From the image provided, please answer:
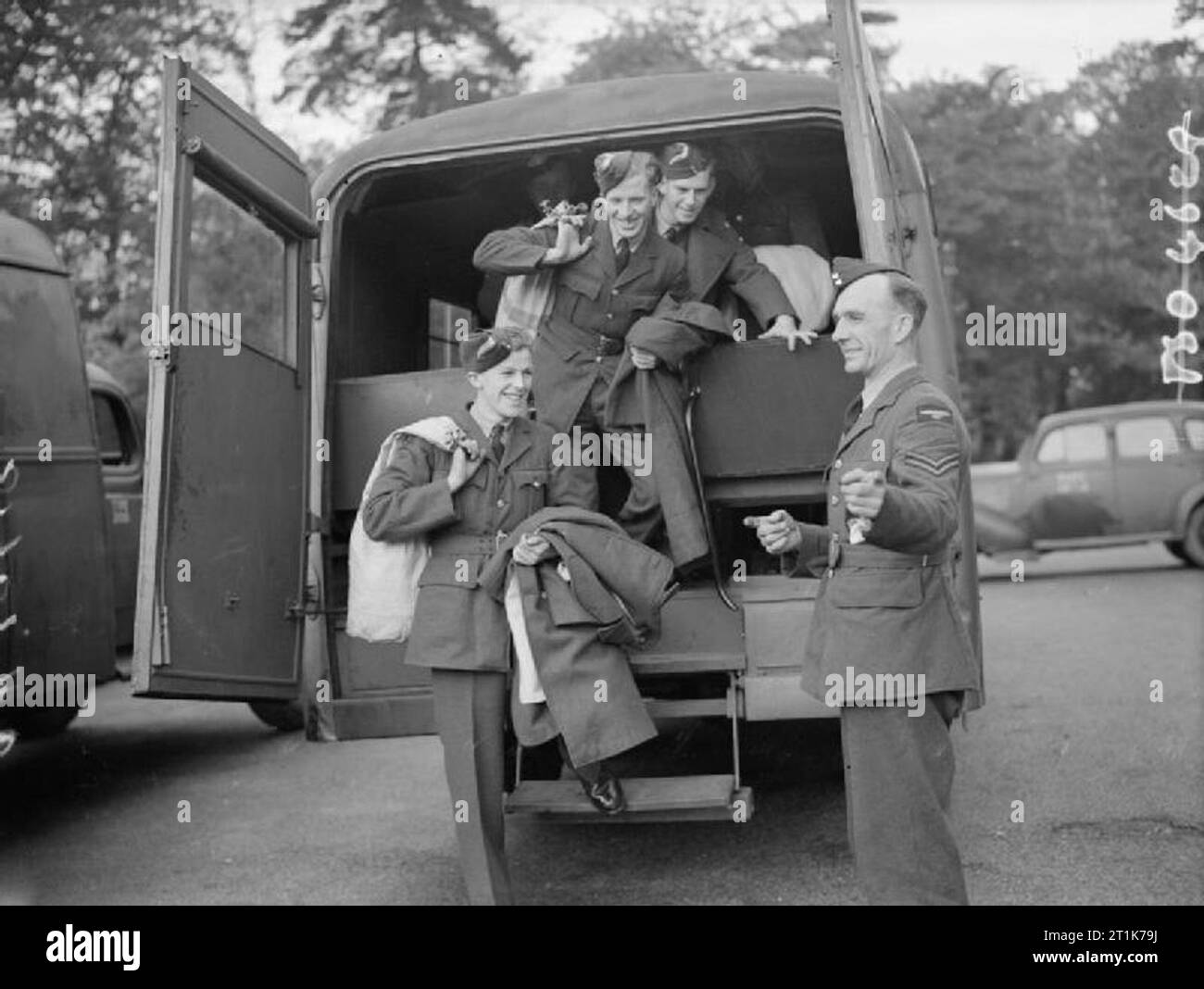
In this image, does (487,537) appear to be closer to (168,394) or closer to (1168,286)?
(168,394)

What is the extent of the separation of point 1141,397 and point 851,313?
30601 mm

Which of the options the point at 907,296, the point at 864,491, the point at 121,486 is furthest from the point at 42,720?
the point at 864,491

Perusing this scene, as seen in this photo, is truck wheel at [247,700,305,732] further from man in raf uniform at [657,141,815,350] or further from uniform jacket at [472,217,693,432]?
man in raf uniform at [657,141,815,350]

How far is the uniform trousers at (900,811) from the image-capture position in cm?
342

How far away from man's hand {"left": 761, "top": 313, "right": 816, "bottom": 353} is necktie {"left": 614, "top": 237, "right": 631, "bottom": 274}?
1.87 ft

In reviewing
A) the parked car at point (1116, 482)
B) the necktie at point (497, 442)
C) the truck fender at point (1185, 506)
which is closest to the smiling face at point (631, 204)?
the necktie at point (497, 442)

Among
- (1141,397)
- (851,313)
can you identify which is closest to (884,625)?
(851,313)

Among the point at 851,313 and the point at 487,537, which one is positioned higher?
the point at 851,313

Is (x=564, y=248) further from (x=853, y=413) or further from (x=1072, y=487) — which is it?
(x=1072, y=487)

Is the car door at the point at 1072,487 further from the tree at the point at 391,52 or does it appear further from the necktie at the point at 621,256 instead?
the necktie at the point at 621,256

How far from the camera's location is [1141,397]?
32.0m

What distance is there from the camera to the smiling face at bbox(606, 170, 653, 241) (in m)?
5.08

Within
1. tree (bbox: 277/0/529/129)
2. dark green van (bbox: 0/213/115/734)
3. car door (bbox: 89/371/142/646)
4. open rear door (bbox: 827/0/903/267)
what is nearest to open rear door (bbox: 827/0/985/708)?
open rear door (bbox: 827/0/903/267)

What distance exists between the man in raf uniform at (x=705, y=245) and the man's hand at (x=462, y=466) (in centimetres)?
124
